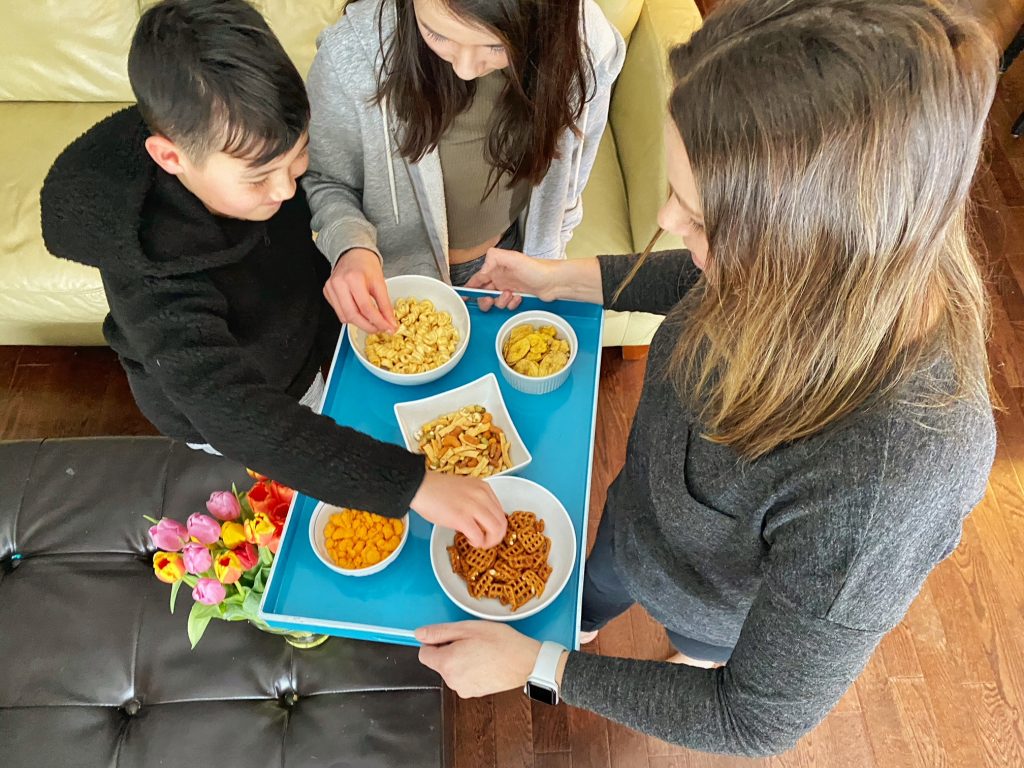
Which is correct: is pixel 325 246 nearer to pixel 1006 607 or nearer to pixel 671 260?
pixel 671 260

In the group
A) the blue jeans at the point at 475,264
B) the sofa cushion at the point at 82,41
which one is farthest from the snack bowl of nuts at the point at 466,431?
the sofa cushion at the point at 82,41

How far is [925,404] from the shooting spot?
668mm

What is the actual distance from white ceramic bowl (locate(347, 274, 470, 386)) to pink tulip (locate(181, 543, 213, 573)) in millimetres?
403

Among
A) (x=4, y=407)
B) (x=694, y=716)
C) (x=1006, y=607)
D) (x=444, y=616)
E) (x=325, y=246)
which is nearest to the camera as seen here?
(x=694, y=716)

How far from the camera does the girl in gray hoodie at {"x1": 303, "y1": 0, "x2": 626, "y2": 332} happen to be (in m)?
1.08

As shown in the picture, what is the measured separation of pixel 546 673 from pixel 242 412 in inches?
21.1

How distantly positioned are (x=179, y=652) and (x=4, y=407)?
129cm

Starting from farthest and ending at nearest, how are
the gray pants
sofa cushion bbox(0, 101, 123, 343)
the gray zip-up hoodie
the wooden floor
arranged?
sofa cushion bbox(0, 101, 123, 343) < the wooden floor < the gray pants < the gray zip-up hoodie

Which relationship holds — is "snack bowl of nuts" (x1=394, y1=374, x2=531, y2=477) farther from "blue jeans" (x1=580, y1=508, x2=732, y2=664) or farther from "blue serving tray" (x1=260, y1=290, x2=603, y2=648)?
"blue jeans" (x1=580, y1=508, x2=732, y2=664)

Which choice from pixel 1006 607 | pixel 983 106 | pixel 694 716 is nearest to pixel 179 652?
pixel 694 716

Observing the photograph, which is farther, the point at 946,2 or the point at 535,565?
the point at 535,565

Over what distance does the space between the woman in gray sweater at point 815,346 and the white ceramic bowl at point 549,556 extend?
117 mm

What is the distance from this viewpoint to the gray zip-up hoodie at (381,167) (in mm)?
1205

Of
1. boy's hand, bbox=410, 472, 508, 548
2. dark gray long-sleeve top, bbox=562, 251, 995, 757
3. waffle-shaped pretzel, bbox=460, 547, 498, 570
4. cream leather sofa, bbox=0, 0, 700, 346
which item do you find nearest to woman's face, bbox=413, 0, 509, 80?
dark gray long-sleeve top, bbox=562, 251, 995, 757
